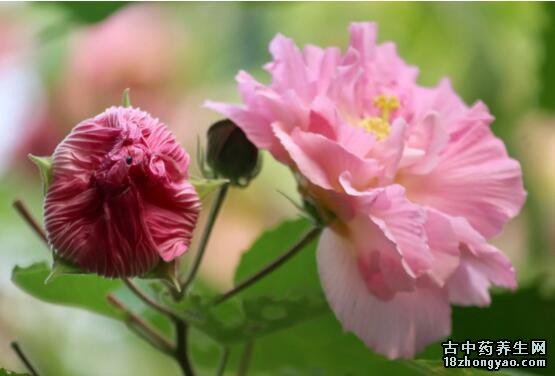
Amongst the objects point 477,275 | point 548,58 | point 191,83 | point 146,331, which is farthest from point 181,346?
point 191,83

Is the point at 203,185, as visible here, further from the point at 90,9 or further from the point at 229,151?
the point at 90,9

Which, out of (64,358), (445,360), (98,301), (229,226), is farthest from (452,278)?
(229,226)

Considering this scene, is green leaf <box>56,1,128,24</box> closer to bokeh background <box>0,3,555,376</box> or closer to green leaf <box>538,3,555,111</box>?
bokeh background <box>0,3,555,376</box>

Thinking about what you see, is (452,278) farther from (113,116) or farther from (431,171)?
(113,116)

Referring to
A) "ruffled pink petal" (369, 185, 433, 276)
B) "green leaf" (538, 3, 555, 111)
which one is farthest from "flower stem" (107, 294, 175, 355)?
"green leaf" (538, 3, 555, 111)

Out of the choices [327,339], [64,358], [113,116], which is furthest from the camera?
[64,358]
